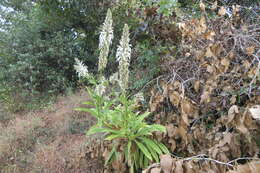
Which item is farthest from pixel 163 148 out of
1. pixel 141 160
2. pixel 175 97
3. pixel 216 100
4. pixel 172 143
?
pixel 216 100

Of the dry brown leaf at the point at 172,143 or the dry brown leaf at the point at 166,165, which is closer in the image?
the dry brown leaf at the point at 166,165

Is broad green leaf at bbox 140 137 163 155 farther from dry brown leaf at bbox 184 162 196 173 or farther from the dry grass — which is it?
the dry grass

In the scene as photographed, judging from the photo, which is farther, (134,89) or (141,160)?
(134,89)

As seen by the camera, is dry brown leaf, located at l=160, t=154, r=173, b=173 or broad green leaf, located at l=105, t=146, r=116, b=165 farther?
broad green leaf, located at l=105, t=146, r=116, b=165

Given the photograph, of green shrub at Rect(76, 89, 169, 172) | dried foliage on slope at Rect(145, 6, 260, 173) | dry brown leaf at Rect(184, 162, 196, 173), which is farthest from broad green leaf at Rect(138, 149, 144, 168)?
dry brown leaf at Rect(184, 162, 196, 173)

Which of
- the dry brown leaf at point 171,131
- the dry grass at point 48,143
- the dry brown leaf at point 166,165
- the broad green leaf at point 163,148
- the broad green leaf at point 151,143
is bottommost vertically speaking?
the dry grass at point 48,143

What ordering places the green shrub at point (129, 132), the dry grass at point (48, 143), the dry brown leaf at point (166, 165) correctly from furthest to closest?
1. the dry grass at point (48, 143)
2. the green shrub at point (129, 132)
3. the dry brown leaf at point (166, 165)

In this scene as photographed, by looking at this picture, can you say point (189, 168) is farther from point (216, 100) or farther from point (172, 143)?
point (216, 100)

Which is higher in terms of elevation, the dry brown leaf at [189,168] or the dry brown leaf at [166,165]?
the dry brown leaf at [166,165]

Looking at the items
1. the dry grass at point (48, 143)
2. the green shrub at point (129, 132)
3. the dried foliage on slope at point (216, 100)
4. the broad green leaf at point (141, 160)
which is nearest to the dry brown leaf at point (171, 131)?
the dried foliage on slope at point (216, 100)

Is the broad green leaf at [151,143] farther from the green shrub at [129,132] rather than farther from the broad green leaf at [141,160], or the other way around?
the broad green leaf at [141,160]

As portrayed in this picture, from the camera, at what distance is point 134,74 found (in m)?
4.47

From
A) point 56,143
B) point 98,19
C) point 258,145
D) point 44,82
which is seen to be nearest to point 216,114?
point 258,145

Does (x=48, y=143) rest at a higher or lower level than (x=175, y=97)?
lower
